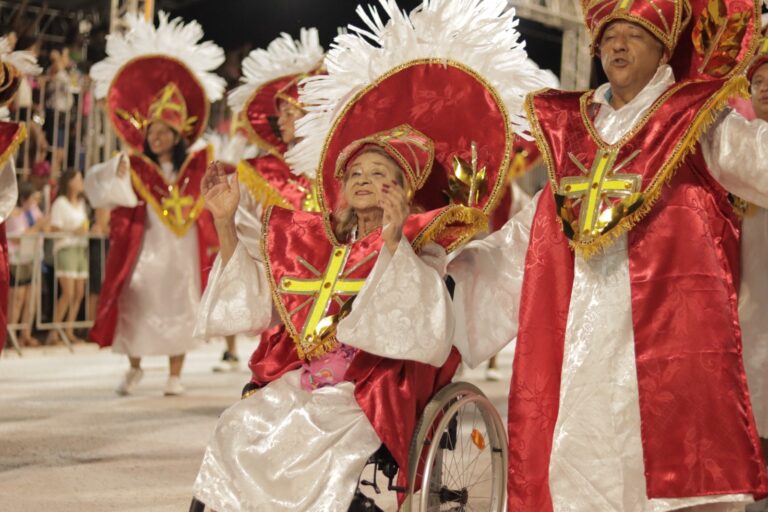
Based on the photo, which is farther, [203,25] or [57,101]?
[203,25]

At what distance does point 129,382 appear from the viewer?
7.45 m

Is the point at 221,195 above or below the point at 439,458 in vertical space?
above

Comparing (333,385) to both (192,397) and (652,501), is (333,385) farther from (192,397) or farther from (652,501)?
(192,397)

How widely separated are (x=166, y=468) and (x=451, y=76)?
7.81 ft

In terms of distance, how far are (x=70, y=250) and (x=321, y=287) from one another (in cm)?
682

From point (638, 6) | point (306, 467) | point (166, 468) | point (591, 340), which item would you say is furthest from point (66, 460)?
point (638, 6)

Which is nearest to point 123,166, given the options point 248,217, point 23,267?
point 248,217

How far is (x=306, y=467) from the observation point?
10.4 ft

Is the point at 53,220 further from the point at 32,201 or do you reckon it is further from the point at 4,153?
the point at 4,153

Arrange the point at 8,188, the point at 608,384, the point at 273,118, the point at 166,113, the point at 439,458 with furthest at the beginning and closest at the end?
1. the point at 166,113
2. the point at 273,118
3. the point at 8,188
4. the point at 439,458
5. the point at 608,384

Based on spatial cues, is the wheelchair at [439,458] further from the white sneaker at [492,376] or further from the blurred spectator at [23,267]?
the blurred spectator at [23,267]

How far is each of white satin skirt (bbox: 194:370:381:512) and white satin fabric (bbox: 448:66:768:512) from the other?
22.4 inches

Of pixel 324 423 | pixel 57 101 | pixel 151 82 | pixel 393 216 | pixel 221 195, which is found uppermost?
pixel 57 101

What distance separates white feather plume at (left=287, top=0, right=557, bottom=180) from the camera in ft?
12.6
